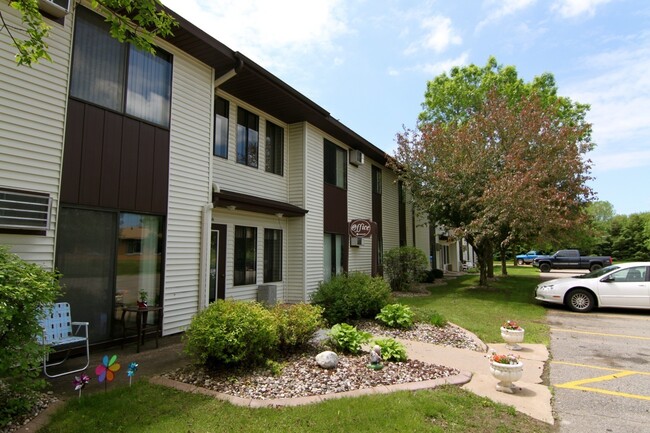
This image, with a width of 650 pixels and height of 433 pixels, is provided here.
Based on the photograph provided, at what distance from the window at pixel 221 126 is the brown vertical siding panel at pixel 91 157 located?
134 inches

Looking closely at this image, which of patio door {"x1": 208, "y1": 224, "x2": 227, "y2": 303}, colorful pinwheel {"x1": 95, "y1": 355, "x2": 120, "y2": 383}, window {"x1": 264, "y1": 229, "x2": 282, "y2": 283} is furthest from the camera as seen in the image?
window {"x1": 264, "y1": 229, "x2": 282, "y2": 283}

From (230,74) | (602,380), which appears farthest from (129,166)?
(602,380)

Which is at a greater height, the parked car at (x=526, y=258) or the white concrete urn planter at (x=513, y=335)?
the parked car at (x=526, y=258)

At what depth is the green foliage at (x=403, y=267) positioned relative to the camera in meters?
16.6

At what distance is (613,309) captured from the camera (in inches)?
466

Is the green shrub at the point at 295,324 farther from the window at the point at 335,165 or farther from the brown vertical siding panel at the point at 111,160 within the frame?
the window at the point at 335,165

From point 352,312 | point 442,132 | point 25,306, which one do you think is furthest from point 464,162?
point 25,306

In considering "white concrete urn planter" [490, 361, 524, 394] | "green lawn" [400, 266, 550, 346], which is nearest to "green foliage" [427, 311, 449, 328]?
"green lawn" [400, 266, 550, 346]

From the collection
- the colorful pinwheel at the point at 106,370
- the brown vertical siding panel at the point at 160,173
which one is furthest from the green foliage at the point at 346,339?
the brown vertical siding panel at the point at 160,173

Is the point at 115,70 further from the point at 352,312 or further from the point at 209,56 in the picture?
the point at 352,312

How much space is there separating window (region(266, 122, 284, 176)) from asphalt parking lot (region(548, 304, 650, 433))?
8.47 m

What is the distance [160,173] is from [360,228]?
7966mm

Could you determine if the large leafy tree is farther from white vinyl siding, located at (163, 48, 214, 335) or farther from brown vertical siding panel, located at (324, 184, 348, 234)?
white vinyl siding, located at (163, 48, 214, 335)

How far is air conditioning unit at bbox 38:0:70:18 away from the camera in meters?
5.29
